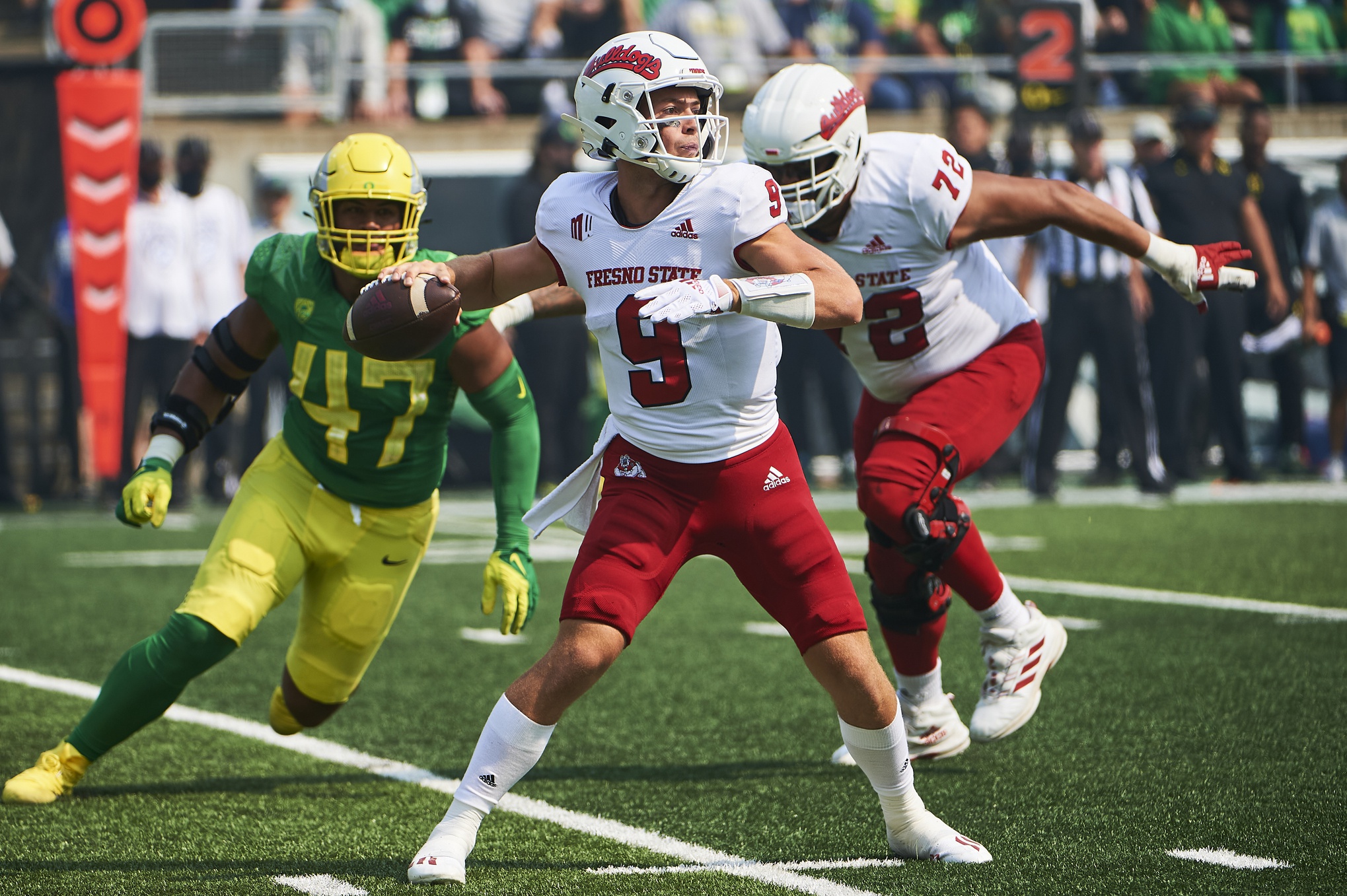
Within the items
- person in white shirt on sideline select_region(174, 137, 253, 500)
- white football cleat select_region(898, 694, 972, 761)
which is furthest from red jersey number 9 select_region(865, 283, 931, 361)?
person in white shirt on sideline select_region(174, 137, 253, 500)

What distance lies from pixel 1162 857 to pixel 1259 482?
8.68m

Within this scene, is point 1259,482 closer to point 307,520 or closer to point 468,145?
point 468,145

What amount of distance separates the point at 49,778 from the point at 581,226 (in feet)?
6.40

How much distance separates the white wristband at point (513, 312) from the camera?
4383 millimetres

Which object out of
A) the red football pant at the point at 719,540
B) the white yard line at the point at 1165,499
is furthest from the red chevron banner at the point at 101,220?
the red football pant at the point at 719,540

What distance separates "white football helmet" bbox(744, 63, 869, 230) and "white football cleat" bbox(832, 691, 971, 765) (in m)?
1.37

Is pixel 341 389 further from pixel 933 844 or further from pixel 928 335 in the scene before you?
pixel 933 844

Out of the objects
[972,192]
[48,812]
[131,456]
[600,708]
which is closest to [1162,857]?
[972,192]

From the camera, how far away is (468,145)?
13.1 m

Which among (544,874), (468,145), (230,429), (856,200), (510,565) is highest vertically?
(856,200)

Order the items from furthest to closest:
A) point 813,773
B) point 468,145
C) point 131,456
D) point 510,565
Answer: point 468,145
point 131,456
point 813,773
point 510,565

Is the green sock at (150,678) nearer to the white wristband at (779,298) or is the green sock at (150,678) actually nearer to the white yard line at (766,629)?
the white wristband at (779,298)

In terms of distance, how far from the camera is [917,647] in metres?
4.74

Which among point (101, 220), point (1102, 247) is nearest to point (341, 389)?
point (1102, 247)
